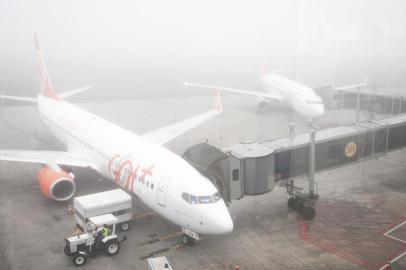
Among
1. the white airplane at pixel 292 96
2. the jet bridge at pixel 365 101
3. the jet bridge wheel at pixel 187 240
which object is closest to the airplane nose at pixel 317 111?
the white airplane at pixel 292 96

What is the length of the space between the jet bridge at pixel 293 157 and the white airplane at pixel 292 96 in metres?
17.0

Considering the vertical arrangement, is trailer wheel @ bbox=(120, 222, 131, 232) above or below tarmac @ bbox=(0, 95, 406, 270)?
above

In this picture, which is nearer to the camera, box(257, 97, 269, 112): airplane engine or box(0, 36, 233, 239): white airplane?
box(0, 36, 233, 239): white airplane

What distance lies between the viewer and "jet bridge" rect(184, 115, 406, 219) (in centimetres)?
2377

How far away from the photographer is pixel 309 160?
85.9 feet

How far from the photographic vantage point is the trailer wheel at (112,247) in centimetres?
2152

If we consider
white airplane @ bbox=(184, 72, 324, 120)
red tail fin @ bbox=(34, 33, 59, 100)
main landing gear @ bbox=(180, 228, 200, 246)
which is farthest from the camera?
white airplane @ bbox=(184, 72, 324, 120)

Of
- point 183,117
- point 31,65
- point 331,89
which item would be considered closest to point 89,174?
point 183,117

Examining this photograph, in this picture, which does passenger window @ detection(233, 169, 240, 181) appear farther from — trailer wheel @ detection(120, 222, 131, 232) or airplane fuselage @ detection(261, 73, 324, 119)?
airplane fuselage @ detection(261, 73, 324, 119)

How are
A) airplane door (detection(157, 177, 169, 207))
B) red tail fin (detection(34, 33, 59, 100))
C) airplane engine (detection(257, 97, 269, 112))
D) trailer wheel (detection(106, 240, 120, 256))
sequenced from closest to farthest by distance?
trailer wheel (detection(106, 240, 120, 256)) → airplane door (detection(157, 177, 169, 207)) → red tail fin (detection(34, 33, 59, 100)) → airplane engine (detection(257, 97, 269, 112))

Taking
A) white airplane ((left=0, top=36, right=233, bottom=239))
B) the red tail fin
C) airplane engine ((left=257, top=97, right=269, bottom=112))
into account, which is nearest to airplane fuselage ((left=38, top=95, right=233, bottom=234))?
white airplane ((left=0, top=36, right=233, bottom=239))

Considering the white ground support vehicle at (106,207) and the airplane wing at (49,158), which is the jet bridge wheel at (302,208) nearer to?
the white ground support vehicle at (106,207)

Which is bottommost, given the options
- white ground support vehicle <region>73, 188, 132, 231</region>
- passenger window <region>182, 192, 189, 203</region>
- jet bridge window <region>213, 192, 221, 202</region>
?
white ground support vehicle <region>73, 188, 132, 231</region>

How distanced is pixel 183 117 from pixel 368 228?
116ft
